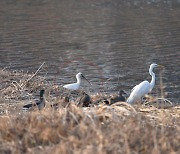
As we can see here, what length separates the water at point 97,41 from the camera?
75.9ft

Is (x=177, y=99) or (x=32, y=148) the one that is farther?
(x=177, y=99)

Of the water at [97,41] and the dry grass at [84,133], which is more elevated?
the dry grass at [84,133]

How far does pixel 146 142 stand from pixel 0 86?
45.9 feet

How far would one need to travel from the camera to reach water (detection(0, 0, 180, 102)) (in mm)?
23125

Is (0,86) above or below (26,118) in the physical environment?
below

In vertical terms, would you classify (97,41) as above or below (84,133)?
below

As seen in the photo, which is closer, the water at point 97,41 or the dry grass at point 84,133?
the dry grass at point 84,133

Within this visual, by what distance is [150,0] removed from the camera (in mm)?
54812

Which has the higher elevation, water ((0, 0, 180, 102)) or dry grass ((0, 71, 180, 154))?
dry grass ((0, 71, 180, 154))

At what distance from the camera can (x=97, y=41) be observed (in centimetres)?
3198

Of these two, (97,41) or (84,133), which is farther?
(97,41)

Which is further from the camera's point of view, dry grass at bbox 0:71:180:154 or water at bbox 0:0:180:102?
water at bbox 0:0:180:102

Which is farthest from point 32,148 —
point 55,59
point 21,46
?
point 21,46

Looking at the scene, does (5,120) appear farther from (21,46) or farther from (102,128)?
(21,46)
